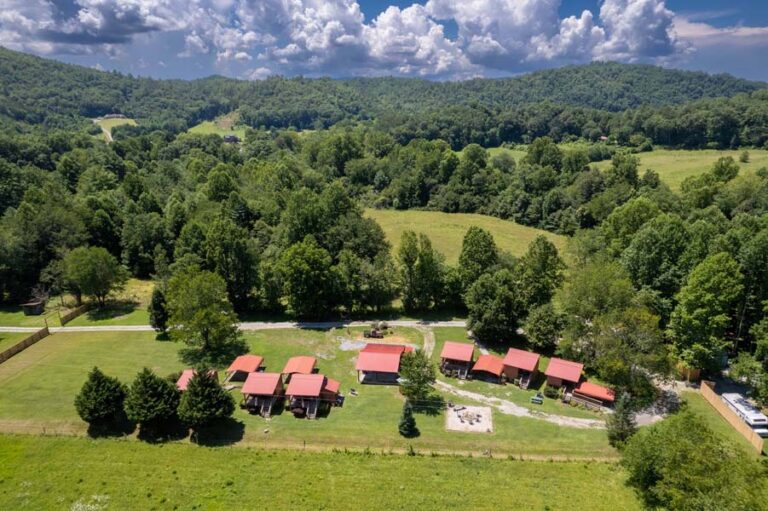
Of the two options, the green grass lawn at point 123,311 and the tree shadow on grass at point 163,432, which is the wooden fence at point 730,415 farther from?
the green grass lawn at point 123,311

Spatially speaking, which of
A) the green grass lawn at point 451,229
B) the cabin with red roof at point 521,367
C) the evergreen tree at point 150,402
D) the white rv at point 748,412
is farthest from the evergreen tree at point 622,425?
the green grass lawn at point 451,229

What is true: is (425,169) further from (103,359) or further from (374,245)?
(103,359)

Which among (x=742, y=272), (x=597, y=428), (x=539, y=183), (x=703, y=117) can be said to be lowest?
(x=597, y=428)

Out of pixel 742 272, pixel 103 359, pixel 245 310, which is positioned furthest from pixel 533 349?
pixel 103 359

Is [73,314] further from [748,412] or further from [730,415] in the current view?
[748,412]

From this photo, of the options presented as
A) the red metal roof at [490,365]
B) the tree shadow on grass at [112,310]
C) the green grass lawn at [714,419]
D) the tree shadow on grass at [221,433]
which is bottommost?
the green grass lawn at [714,419]

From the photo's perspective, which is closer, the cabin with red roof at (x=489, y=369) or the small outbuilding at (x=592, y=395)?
the small outbuilding at (x=592, y=395)
